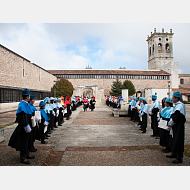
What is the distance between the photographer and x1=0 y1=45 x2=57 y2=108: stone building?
70.6 ft

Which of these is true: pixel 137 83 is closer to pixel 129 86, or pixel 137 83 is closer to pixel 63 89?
pixel 129 86

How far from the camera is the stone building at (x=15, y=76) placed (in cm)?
2153

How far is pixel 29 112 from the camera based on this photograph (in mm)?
4125

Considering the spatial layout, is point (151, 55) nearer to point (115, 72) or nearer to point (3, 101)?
point (115, 72)

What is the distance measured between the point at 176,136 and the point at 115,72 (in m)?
47.5

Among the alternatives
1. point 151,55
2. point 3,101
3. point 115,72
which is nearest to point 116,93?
point 115,72

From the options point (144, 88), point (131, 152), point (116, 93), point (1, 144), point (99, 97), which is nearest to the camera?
point (131, 152)

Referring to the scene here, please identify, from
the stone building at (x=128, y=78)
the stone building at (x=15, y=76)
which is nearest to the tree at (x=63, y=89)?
the stone building at (x=15, y=76)

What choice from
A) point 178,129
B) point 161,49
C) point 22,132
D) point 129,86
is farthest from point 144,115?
point 161,49

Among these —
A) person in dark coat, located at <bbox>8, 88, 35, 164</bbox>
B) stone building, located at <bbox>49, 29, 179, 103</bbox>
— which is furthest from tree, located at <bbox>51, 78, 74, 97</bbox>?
person in dark coat, located at <bbox>8, 88, 35, 164</bbox>

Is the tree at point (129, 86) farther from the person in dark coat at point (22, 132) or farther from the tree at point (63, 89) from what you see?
the person in dark coat at point (22, 132)

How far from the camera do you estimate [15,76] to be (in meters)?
24.7

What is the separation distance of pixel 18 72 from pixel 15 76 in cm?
119

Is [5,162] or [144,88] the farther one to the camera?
[144,88]
